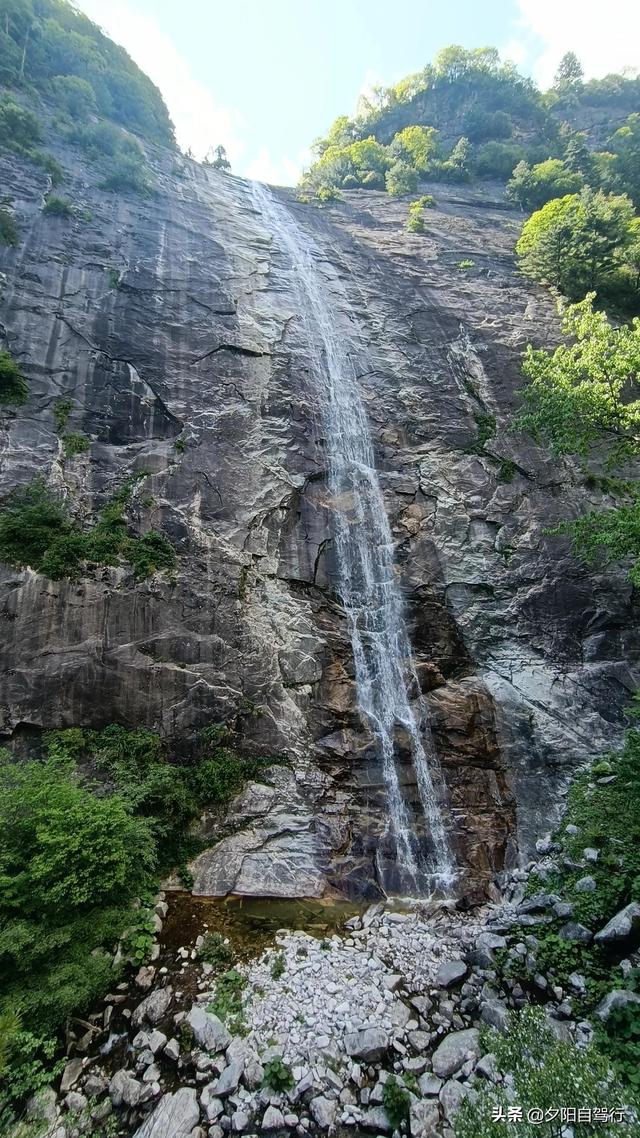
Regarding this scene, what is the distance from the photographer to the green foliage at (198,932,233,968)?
6727 mm

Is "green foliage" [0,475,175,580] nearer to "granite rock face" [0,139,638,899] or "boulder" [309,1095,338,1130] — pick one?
"granite rock face" [0,139,638,899]

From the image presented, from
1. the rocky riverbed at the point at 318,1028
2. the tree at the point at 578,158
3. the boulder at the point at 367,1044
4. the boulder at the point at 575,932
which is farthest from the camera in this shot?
the tree at the point at 578,158

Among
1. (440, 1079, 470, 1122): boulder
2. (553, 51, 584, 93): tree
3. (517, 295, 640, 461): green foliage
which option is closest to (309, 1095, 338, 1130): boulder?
(440, 1079, 470, 1122): boulder

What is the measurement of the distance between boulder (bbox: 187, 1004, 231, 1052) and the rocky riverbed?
0.5 inches

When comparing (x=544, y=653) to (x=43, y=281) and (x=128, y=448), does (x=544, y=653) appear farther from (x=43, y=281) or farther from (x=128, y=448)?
(x=43, y=281)

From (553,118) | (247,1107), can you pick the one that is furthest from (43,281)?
(553,118)

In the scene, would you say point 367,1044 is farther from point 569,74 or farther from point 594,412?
point 569,74

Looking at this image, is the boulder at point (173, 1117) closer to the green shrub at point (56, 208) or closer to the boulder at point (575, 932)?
the boulder at point (575, 932)

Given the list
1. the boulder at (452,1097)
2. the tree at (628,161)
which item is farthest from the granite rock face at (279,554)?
the tree at (628,161)

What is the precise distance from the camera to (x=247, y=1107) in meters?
5.06

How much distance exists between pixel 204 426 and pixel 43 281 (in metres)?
5.74

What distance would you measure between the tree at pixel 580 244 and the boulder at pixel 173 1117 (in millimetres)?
21193

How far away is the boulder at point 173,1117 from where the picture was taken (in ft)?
15.7

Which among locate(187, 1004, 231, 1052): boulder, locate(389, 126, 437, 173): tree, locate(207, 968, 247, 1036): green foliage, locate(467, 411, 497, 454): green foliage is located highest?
locate(389, 126, 437, 173): tree
